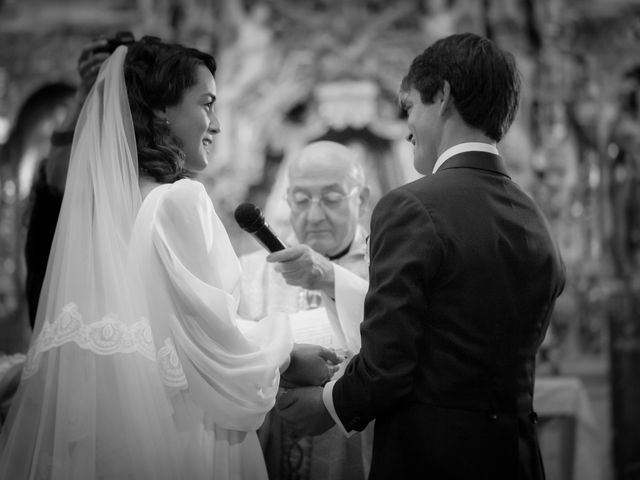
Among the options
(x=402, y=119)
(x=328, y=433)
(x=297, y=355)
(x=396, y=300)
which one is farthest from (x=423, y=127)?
(x=402, y=119)

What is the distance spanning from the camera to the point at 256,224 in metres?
2.29

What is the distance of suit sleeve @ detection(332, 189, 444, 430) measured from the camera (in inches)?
77.6

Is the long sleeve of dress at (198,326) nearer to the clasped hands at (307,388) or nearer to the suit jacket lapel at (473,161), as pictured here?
the clasped hands at (307,388)

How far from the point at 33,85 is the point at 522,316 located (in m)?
6.15

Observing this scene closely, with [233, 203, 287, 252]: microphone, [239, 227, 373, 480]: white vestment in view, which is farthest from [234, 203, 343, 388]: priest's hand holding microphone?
[239, 227, 373, 480]: white vestment

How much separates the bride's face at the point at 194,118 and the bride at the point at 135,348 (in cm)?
11

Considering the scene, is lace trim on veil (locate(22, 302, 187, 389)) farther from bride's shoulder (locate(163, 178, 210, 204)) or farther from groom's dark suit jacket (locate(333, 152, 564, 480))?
groom's dark suit jacket (locate(333, 152, 564, 480))

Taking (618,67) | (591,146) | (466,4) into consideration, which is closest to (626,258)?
(591,146)

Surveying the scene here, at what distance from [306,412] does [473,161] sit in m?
0.79

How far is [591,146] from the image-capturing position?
6.98 meters

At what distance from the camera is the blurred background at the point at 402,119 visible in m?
6.66

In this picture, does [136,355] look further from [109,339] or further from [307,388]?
[307,388]

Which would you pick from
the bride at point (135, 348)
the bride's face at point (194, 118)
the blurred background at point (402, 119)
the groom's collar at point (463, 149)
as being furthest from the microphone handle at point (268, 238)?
the blurred background at point (402, 119)

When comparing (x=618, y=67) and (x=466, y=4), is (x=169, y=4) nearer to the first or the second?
(x=466, y=4)
